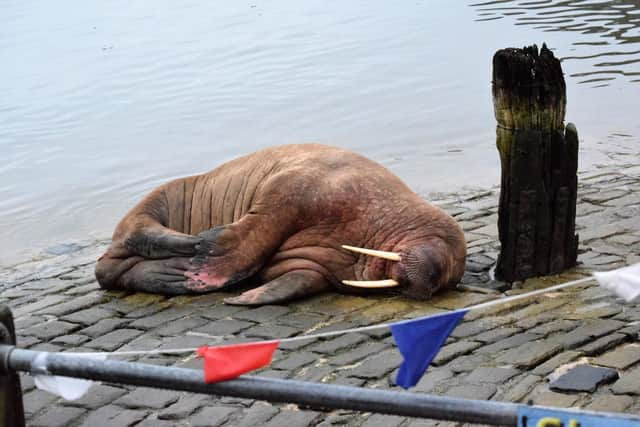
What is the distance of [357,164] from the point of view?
6926 millimetres

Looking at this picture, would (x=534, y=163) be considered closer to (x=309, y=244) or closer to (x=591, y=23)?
(x=309, y=244)

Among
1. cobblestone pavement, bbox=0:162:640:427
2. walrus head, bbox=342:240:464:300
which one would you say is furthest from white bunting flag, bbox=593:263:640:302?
walrus head, bbox=342:240:464:300

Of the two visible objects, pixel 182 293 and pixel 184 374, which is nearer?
pixel 184 374

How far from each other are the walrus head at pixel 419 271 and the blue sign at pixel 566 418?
3.52m

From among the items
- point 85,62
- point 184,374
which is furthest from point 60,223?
point 85,62

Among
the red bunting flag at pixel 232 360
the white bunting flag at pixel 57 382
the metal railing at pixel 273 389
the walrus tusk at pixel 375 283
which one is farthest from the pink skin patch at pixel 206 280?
the red bunting flag at pixel 232 360

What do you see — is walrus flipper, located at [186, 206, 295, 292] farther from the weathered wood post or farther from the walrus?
the weathered wood post

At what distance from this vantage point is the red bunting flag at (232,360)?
3.03 meters

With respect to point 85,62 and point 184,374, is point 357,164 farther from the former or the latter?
point 85,62

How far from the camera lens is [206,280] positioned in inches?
265

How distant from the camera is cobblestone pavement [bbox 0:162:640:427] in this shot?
4.82 meters

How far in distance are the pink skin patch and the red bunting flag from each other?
3539 mm

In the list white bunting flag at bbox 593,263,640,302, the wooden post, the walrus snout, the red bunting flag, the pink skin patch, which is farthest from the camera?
the pink skin patch

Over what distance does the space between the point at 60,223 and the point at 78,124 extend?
15.1 ft
